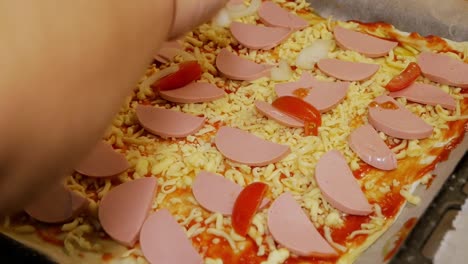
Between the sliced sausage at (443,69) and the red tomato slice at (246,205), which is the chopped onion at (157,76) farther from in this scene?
the sliced sausage at (443,69)

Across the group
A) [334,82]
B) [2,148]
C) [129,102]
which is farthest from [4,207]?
[334,82]

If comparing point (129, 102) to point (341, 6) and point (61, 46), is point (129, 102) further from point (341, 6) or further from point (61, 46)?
point (61, 46)

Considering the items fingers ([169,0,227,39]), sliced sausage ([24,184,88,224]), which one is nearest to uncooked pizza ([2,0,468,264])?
sliced sausage ([24,184,88,224])

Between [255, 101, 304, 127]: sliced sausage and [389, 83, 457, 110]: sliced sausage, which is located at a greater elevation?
[389, 83, 457, 110]: sliced sausage

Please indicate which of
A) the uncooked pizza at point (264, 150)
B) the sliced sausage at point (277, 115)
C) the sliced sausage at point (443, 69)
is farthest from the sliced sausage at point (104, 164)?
the sliced sausage at point (443, 69)

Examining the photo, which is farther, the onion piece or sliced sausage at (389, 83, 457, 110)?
the onion piece

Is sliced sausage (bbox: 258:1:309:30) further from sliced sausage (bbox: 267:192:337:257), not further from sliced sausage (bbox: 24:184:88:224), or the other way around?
sliced sausage (bbox: 24:184:88:224)
